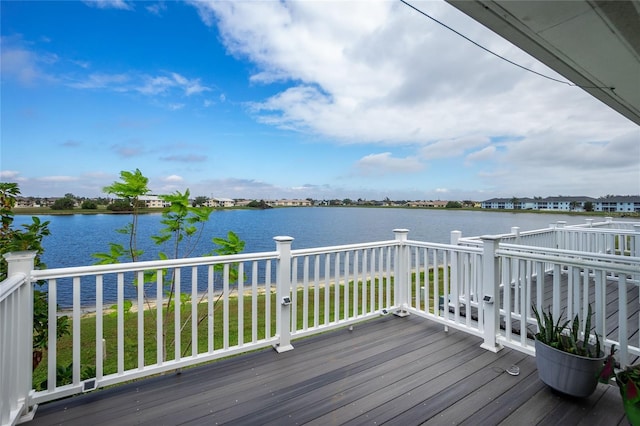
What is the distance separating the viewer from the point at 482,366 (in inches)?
92.7

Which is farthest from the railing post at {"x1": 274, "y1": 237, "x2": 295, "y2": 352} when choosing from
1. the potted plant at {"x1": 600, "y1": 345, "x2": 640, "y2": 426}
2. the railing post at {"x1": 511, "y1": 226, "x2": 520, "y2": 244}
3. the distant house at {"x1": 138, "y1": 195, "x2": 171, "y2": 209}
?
the railing post at {"x1": 511, "y1": 226, "x2": 520, "y2": 244}

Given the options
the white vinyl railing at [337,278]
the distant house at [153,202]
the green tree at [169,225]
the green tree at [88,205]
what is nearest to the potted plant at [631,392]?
the white vinyl railing at [337,278]

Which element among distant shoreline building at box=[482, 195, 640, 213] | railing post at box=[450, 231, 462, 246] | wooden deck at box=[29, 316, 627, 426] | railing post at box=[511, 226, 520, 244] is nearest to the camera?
wooden deck at box=[29, 316, 627, 426]

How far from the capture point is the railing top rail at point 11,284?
4.50 ft

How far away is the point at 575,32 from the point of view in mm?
1703

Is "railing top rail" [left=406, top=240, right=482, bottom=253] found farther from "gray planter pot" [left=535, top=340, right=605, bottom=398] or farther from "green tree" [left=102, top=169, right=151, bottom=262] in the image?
"green tree" [left=102, top=169, right=151, bottom=262]

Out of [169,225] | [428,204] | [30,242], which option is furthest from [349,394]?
[428,204]

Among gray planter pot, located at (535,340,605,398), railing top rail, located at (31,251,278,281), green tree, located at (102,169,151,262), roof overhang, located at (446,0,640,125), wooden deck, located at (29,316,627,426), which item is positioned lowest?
wooden deck, located at (29,316,627,426)

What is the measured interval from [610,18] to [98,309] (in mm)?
3696

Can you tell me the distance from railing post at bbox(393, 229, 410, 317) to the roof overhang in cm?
211

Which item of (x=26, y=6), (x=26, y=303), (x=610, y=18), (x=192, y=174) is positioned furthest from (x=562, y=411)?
(x=192, y=174)

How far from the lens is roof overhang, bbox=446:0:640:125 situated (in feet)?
4.76

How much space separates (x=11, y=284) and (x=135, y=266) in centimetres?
63

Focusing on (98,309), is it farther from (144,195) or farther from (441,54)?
(441,54)
